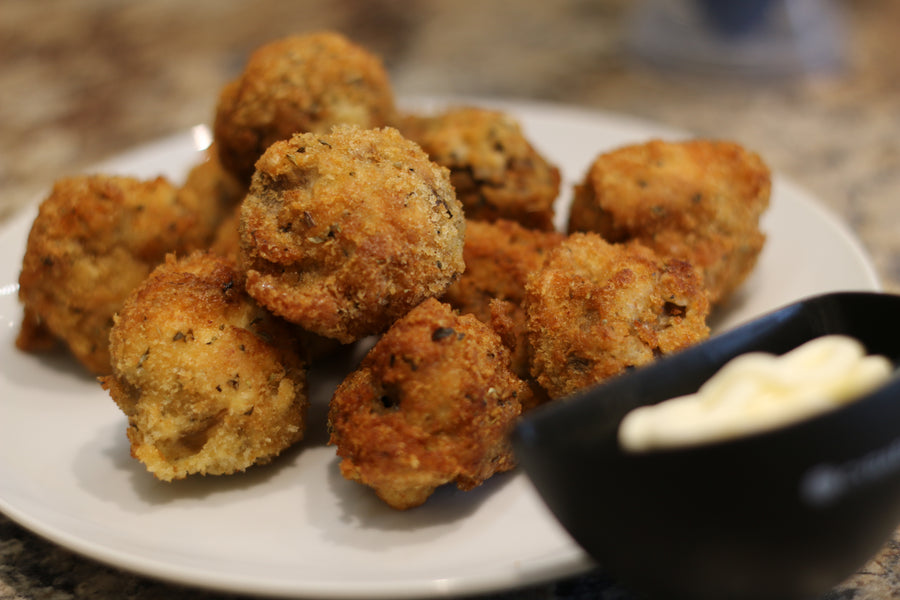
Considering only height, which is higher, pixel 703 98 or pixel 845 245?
pixel 845 245

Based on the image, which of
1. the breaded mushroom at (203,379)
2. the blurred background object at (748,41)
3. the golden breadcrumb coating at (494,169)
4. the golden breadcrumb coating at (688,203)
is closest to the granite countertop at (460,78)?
the blurred background object at (748,41)

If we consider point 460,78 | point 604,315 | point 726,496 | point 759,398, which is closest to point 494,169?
point 604,315

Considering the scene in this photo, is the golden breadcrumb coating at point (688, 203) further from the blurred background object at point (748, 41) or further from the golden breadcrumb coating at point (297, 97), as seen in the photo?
the blurred background object at point (748, 41)

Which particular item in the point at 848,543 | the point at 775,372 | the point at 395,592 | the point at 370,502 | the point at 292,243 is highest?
the point at 775,372

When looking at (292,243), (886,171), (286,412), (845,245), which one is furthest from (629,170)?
(886,171)

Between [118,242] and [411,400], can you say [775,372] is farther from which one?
[118,242]

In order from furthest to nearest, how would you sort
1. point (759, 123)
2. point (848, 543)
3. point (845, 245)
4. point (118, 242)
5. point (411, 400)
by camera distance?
point (759, 123) < point (845, 245) < point (118, 242) < point (411, 400) < point (848, 543)

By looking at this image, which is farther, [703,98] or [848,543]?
[703,98]
